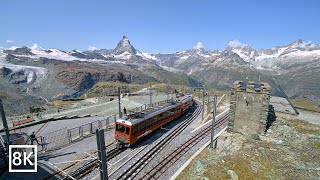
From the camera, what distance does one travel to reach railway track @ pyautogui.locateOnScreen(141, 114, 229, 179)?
2039 centimetres

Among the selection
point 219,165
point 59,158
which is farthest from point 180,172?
point 59,158

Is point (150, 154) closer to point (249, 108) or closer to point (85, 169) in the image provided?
point (85, 169)

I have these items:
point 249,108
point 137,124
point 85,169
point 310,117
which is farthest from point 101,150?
point 310,117

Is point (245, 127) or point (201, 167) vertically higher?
point (245, 127)

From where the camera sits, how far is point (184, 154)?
24938 mm

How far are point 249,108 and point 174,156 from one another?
13165 mm

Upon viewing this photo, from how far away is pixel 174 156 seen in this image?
2397 cm

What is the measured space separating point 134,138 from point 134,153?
1.84 m

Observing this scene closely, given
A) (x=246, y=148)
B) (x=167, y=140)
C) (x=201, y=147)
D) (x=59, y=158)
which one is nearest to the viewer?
(x=59, y=158)

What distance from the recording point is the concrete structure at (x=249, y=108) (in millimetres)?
27688

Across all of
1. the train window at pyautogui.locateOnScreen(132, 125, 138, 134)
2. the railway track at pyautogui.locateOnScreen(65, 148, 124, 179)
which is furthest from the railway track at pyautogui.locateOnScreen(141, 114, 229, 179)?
the railway track at pyautogui.locateOnScreen(65, 148, 124, 179)

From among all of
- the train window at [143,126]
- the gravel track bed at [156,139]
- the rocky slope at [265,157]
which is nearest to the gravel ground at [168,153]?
the gravel track bed at [156,139]

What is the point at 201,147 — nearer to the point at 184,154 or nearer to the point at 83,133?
the point at 184,154

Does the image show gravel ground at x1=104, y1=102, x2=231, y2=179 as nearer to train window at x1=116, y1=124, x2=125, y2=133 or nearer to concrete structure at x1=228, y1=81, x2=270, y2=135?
train window at x1=116, y1=124, x2=125, y2=133
